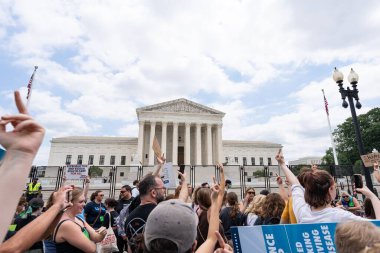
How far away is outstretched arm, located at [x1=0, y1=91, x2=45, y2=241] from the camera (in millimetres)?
1074

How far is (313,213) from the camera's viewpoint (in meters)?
2.61

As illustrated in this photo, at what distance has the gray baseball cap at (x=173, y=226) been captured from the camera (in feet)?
5.03

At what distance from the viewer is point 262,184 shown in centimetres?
2520

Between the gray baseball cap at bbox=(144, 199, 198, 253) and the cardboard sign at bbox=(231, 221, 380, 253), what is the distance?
1.04 m

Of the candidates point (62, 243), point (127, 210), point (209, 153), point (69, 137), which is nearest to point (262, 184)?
point (127, 210)

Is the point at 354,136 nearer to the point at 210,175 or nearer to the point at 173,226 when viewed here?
the point at 210,175

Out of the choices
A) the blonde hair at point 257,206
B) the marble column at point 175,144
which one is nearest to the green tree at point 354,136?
the marble column at point 175,144

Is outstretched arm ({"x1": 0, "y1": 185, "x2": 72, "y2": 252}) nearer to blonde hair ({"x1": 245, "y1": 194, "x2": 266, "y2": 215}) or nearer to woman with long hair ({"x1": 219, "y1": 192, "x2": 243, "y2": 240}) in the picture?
woman with long hair ({"x1": 219, "y1": 192, "x2": 243, "y2": 240})

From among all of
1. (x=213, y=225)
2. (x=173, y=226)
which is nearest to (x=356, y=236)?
(x=213, y=225)

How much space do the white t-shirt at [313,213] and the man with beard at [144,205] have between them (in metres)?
1.69

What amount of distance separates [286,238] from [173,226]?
1.37m

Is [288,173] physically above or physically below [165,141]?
below

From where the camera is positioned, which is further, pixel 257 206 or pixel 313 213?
pixel 257 206

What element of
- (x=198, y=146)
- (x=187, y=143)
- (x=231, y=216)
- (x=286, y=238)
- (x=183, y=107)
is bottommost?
(x=231, y=216)
